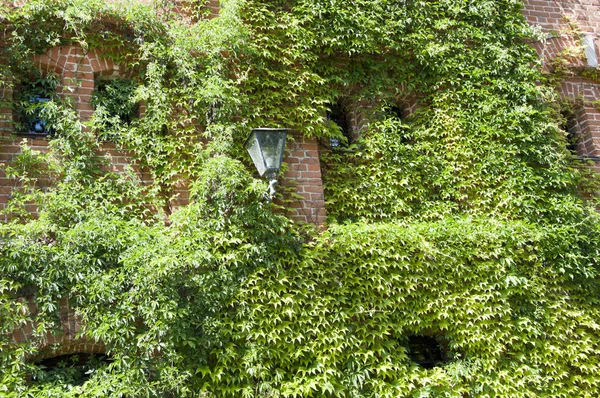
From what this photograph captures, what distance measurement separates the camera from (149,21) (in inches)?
223

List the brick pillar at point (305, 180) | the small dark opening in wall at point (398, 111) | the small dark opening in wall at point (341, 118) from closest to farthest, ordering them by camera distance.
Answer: the brick pillar at point (305, 180) → the small dark opening in wall at point (341, 118) → the small dark opening in wall at point (398, 111)

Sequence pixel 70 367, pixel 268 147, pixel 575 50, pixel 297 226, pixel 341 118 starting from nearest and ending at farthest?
1. pixel 70 367
2. pixel 268 147
3. pixel 297 226
4. pixel 341 118
5. pixel 575 50

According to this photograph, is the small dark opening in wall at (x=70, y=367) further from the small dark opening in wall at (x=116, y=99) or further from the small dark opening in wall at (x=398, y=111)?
the small dark opening in wall at (x=398, y=111)

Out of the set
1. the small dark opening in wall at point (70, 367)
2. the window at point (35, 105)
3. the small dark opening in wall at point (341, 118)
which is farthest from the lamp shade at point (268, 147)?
the small dark opening in wall at point (70, 367)

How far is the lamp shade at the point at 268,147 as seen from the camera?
4.81 m

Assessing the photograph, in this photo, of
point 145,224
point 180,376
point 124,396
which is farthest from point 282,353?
point 145,224

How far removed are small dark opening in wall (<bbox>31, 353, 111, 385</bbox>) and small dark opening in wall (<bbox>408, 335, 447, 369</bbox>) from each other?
3.02 metres

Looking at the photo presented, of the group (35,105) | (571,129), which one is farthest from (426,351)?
(35,105)

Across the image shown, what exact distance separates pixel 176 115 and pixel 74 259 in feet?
5.94

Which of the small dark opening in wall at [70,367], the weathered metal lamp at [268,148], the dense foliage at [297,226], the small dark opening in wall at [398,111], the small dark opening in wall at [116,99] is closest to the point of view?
the small dark opening in wall at [70,367]

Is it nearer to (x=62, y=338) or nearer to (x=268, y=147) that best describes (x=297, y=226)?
(x=268, y=147)

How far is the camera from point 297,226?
5.45m

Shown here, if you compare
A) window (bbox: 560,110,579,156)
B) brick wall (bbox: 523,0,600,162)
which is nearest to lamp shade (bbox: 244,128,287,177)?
brick wall (bbox: 523,0,600,162)

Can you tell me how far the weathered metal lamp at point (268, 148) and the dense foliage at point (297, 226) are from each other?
0.33 m
